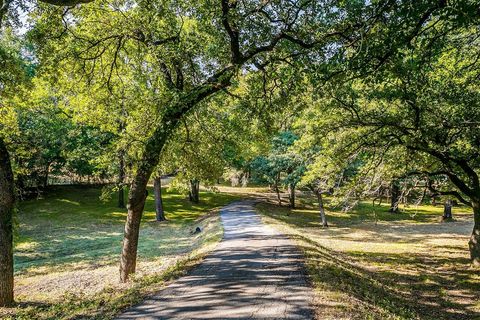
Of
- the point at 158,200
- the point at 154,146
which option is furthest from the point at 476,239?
the point at 158,200

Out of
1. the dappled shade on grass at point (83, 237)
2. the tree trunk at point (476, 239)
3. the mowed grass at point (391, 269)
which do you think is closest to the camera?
the mowed grass at point (391, 269)

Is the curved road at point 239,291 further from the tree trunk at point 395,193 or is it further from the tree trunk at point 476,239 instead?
the tree trunk at point 476,239

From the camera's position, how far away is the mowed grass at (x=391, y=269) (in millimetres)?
7788

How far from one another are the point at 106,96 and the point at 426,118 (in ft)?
38.4

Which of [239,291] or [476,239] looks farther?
[476,239]

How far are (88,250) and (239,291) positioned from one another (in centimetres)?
→ 1561

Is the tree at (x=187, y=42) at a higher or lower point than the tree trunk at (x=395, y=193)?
higher

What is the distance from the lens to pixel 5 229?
32.6ft

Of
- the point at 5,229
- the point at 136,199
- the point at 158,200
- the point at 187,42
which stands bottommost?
the point at 158,200

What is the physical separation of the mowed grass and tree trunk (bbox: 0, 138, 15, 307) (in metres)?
8.40

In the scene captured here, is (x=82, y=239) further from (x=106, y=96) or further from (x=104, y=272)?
(x=106, y=96)

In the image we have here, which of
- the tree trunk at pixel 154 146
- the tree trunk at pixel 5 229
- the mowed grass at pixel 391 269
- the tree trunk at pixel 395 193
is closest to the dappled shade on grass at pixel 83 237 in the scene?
the tree trunk at pixel 5 229

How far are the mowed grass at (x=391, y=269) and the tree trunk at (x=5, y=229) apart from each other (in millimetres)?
8400

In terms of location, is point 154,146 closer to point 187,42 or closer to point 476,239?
point 187,42
